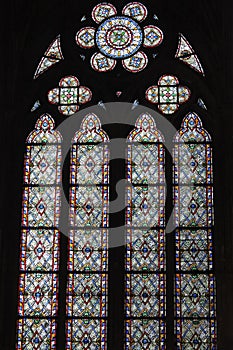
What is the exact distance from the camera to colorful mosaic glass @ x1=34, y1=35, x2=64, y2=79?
1366cm

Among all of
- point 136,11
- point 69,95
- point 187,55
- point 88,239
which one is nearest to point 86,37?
point 136,11

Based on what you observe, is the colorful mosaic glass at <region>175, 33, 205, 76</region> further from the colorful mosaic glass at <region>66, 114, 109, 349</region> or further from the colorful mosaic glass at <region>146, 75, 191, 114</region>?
the colorful mosaic glass at <region>66, 114, 109, 349</region>

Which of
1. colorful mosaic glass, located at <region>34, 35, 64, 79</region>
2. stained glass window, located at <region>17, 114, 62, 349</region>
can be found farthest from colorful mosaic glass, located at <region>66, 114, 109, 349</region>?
colorful mosaic glass, located at <region>34, 35, 64, 79</region>

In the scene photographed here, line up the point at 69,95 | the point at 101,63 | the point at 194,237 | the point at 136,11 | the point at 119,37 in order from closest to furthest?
1. the point at 194,237
2. the point at 69,95
3. the point at 101,63
4. the point at 119,37
5. the point at 136,11

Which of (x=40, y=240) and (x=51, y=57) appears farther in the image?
(x=51, y=57)

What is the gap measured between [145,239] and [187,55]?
275 cm

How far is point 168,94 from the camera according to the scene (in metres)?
13.3

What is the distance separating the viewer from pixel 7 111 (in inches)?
517

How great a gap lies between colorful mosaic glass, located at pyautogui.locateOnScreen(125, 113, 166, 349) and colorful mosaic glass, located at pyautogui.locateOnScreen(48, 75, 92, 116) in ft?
2.88

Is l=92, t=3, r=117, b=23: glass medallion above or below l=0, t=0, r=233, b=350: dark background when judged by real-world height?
above

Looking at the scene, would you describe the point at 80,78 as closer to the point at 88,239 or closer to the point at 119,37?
the point at 119,37

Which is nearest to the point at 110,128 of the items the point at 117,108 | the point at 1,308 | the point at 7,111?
the point at 117,108

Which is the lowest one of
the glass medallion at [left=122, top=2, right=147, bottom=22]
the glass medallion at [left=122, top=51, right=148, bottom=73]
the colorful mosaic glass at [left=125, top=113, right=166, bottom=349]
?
the colorful mosaic glass at [left=125, top=113, right=166, bottom=349]

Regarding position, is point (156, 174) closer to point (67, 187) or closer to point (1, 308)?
point (67, 187)
